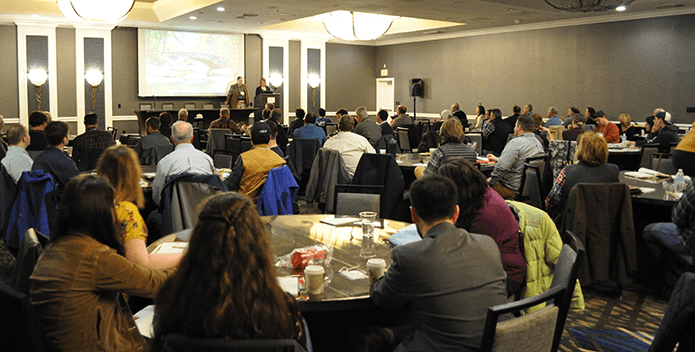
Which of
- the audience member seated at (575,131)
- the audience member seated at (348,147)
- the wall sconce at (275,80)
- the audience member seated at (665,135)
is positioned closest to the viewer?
the audience member seated at (348,147)

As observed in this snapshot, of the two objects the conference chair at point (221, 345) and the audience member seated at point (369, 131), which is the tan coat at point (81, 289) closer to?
the conference chair at point (221, 345)

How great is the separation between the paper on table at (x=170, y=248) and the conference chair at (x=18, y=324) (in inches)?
43.3

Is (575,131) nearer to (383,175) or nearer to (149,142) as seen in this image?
(383,175)

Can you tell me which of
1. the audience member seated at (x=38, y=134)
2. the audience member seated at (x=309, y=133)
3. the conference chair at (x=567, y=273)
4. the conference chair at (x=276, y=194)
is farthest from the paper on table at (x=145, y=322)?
the audience member seated at (x=309, y=133)

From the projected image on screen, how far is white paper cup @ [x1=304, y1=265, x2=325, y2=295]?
14.6 meters

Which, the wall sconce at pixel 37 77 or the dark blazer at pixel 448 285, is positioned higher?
the wall sconce at pixel 37 77

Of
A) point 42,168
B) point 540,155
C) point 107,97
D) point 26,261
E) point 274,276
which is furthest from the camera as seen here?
point 107,97

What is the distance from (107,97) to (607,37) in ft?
41.1

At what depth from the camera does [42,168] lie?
4918 millimetres

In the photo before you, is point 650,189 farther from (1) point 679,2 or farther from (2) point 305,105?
(2) point 305,105

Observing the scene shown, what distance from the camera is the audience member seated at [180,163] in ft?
14.9

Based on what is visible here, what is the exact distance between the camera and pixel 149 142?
7.00 metres

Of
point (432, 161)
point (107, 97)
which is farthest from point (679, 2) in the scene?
point (107, 97)

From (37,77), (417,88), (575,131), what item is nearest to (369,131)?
(575,131)
